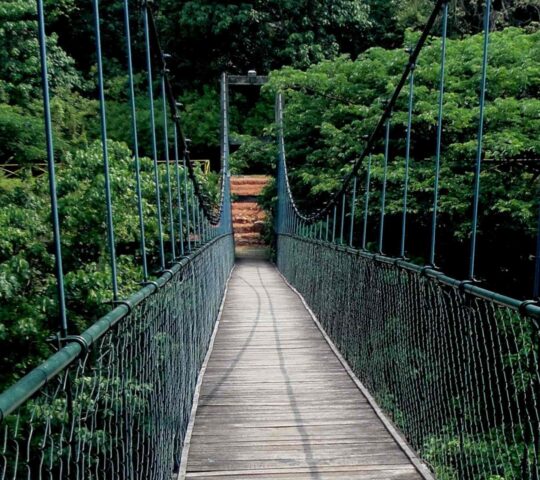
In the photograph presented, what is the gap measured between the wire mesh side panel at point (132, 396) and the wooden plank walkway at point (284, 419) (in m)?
0.14

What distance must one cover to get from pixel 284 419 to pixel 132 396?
1165 mm

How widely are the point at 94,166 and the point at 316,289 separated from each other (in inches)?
96.1

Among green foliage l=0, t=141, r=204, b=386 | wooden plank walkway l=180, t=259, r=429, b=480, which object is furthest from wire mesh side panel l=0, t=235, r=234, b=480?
green foliage l=0, t=141, r=204, b=386

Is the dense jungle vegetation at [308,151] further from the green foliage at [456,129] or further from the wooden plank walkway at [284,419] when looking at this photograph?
the wooden plank walkway at [284,419]

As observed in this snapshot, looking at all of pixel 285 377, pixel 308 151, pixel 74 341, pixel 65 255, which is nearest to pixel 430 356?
pixel 285 377

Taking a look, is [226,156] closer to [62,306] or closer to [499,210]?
[499,210]

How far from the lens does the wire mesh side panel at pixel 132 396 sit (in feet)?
3.33

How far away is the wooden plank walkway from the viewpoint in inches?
79.6

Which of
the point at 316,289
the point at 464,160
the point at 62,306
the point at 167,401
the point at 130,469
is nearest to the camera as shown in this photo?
the point at 62,306

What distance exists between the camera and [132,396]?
146 centimetres

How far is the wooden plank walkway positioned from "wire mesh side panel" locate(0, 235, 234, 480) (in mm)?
136

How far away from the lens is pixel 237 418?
2.52m

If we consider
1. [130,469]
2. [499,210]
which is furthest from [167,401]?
[499,210]

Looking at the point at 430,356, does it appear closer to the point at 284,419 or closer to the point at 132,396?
the point at 284,419
